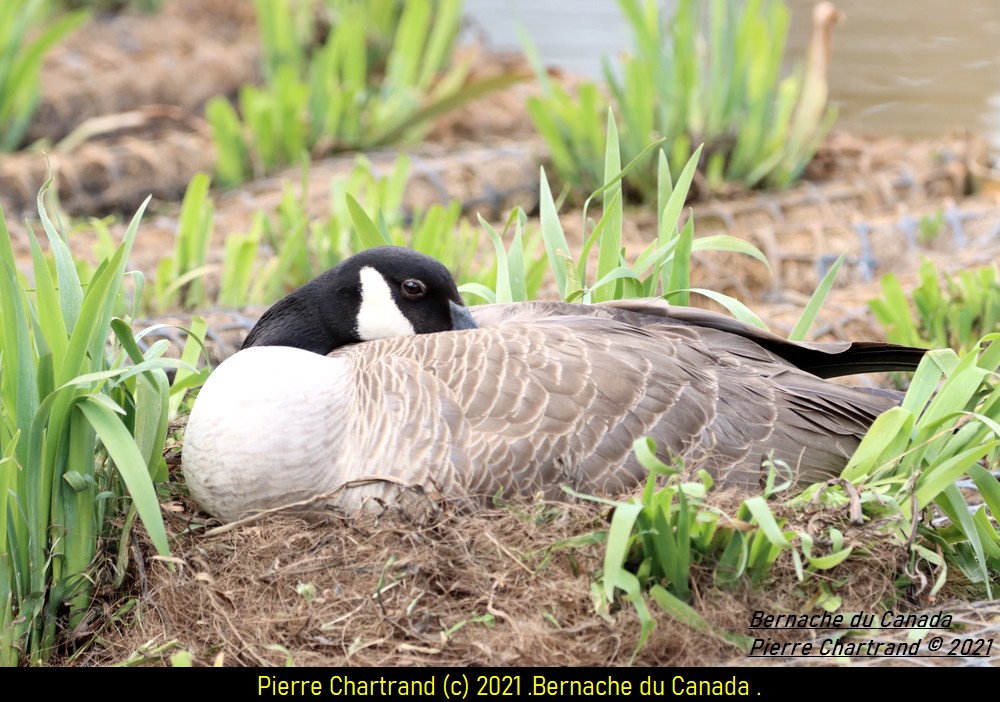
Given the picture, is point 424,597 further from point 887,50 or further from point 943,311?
point 887,50

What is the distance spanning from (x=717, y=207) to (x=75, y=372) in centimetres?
444

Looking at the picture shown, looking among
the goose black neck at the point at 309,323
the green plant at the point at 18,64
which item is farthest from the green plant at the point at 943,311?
the green plant at the point at 18,64

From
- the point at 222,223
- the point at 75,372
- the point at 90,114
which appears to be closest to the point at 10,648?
the point at 75,372

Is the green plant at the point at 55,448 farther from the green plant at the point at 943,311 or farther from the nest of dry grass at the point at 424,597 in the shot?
the green plant at the point at 943,311

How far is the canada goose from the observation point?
2.83 m

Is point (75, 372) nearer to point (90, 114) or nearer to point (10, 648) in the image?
point (10, 648)

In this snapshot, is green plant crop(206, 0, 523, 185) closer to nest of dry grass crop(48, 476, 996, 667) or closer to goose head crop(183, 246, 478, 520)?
goose head crop(183, 246, 478, 520)

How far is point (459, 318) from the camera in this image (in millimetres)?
3391

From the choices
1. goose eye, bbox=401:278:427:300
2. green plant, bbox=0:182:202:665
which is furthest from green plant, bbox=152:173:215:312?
green plant, bbox=0:182:202:665

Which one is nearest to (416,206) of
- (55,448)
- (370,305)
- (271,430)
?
(370,305)

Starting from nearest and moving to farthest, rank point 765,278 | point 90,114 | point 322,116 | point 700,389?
point 700,389, point 765,278, point 322,116, point 90,114

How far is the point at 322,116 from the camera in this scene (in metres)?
7.24

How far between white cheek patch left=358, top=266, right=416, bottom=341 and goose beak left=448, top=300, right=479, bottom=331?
0.13 metres

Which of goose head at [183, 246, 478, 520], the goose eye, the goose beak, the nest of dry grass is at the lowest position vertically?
the nest of dry grass
